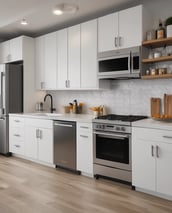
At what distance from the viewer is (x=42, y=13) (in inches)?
157

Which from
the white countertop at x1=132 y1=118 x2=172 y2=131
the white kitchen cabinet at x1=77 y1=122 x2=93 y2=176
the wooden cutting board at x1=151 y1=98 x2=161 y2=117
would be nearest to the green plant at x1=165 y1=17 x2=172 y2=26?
the wooden cutting board at x1=151 y1=98 x2=161 y2=117

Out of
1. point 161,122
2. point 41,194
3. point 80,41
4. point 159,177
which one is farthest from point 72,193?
point 80,41

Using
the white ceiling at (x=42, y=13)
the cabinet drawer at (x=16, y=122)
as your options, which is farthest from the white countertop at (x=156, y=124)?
the cabinet drawer at (x=16, y=122)

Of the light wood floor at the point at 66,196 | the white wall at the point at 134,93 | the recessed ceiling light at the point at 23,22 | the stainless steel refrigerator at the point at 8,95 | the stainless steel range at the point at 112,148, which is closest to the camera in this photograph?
the light wood floor at the point at 66,196

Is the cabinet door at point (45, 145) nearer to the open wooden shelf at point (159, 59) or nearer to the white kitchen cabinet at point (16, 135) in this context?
the white kitchen cabinet at point (16, 135)

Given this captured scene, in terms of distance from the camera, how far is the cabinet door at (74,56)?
13.7 ft

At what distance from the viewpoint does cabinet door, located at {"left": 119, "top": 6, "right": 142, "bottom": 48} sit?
3.38 meters

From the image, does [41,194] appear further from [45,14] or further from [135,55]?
[45,14]

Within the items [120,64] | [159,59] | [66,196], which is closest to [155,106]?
[159,59]

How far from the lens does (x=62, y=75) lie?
4484 millimetres

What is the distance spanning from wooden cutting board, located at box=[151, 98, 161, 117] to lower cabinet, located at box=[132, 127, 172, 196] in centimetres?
67

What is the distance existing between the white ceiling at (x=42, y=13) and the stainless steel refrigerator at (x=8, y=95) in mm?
816

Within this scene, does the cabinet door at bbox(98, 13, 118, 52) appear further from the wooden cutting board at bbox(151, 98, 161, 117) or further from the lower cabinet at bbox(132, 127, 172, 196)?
the lower cabinet at bbox(132, 127, 172, 196)

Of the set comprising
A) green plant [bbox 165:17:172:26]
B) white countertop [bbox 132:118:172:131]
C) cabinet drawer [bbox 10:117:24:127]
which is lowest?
cabinet drawer [bbox 10:117:24:127]
